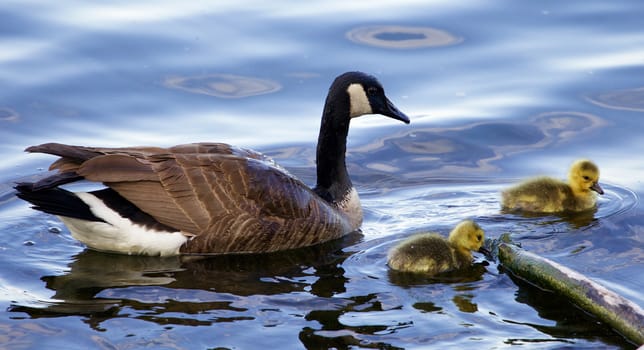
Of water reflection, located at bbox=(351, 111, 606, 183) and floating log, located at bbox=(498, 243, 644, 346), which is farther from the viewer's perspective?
water reflection, located at bbox=(351, 111, 606, 183)

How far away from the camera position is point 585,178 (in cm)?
998

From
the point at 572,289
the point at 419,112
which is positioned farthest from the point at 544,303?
the point at 419,112

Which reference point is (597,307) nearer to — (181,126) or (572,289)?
(572,289)

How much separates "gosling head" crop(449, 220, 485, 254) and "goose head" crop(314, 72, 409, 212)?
148cm

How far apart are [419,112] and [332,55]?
5.57ft

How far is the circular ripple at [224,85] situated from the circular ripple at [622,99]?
12.2ft

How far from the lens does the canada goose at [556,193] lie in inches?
390

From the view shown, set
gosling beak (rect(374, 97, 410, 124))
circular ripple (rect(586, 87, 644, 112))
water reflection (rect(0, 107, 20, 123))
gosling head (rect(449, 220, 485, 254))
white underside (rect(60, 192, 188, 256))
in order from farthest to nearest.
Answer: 1. circular ripple (rect(586, 87, 644, 112))
2. water reflection (rect(0, 107, 20, 123))
3. gosling beak (rect(374, 97, 410, 124))
4. white underside (rect(60, 192, 188, 256))
5. gosling head (rect(449, 220, 485, 254))

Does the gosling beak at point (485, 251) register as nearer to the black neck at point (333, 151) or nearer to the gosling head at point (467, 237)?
the gosling head at point (467, 237)

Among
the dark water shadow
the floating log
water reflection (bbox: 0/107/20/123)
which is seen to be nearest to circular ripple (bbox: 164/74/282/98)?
water reflection (bbox: 0/107/20/123)

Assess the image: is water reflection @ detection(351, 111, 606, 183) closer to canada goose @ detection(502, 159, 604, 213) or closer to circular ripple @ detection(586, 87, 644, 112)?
circular ripple @ detection(586, 87, 644, 112)

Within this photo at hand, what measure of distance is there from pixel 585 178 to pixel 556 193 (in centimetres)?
30

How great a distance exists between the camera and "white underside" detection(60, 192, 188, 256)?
29.2 feet

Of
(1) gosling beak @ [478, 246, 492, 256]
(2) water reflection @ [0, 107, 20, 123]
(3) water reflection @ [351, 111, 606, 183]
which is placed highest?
(2) water reflection @ [0, 107, 20, 123]
